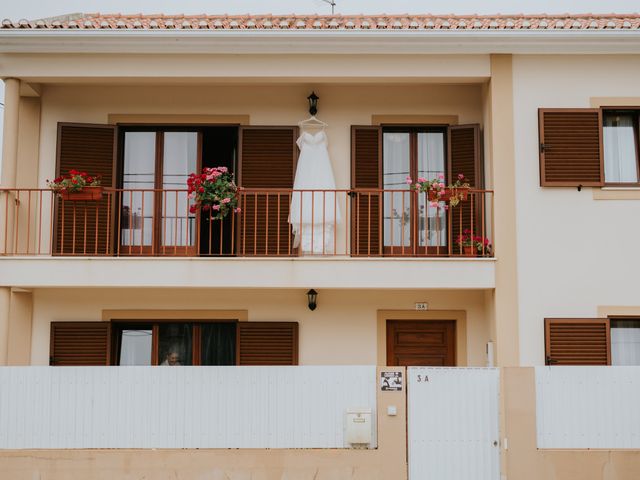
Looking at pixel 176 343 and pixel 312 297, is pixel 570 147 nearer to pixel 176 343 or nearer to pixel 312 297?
pixel 312 297

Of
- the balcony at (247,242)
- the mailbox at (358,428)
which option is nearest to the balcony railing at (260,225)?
the balcony at (247,242)

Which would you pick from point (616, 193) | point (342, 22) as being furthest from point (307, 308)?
point (616, 193)

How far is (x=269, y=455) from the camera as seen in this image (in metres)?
9.15

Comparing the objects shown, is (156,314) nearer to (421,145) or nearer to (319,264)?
(319,264)

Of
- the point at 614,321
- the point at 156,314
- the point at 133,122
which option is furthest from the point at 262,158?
the point at 614,321

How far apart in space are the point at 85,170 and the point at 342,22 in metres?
4.33

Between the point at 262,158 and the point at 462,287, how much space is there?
3461 millimetres

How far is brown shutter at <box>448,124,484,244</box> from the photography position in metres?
11.0

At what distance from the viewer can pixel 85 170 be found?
11258mm

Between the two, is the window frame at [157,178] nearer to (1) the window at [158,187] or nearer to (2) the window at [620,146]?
(1) the window at [158,187]

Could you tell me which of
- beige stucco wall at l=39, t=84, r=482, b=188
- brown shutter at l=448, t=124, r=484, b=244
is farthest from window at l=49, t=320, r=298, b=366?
brown shutter at l=448, t=124, r=484, b=244

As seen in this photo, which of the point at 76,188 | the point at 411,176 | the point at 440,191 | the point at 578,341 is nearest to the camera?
the point at 578,341

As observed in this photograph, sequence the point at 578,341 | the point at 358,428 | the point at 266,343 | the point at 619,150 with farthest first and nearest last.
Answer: the point at 266,343, the point at 619,150, the point at 578,341, the point at 358,428

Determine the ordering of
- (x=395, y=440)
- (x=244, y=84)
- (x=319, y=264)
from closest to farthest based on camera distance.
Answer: (x=395, y=440) → (x=319, y=264) → (x=244, y=84)
